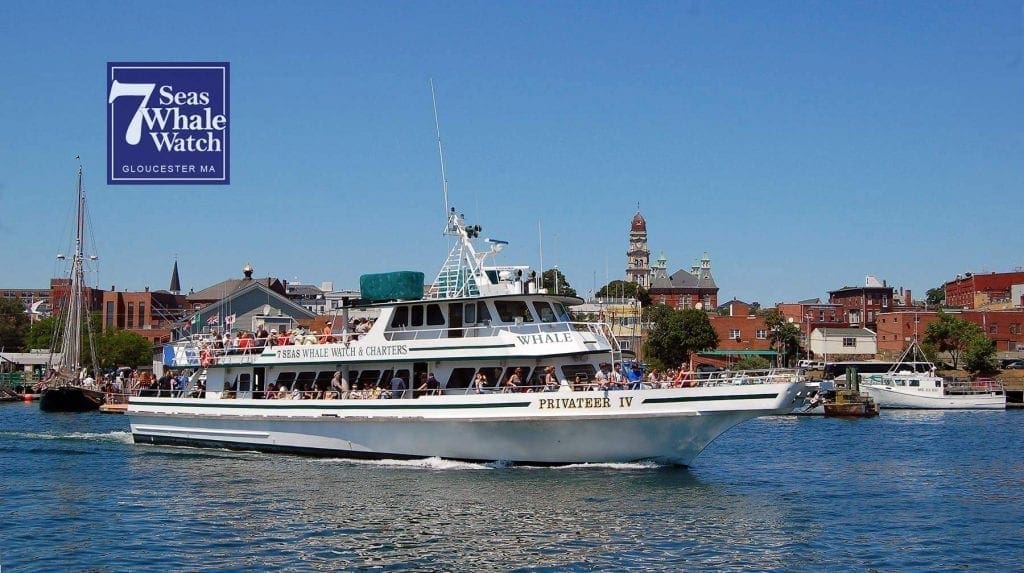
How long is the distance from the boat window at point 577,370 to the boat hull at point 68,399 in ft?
153

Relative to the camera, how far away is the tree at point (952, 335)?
95.3m

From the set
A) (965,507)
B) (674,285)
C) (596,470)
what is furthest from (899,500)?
(674,285)

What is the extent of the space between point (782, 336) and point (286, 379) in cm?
7651

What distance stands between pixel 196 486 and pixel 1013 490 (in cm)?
2155

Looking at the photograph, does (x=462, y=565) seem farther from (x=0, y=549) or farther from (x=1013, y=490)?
(x=1013, y=490)

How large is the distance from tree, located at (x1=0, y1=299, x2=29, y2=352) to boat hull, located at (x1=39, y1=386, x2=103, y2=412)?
2668 inches

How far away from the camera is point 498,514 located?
891 inches

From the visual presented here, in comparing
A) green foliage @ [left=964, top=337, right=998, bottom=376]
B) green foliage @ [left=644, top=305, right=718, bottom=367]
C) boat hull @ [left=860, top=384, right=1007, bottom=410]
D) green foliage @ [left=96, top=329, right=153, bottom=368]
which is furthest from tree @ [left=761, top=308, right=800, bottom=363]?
green foliage @ [left=96, top=329, right=153, bottom=368]

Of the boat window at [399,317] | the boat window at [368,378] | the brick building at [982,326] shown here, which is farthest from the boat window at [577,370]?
the brick building at [982,326]

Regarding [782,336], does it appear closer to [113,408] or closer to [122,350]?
[122,350]

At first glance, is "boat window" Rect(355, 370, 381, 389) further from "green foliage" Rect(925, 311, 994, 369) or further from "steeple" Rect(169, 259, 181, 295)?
"steeple" Rect(169, 259, 181, 295)

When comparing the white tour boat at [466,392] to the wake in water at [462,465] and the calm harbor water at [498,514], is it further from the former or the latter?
the calm harbor water at [498,514]

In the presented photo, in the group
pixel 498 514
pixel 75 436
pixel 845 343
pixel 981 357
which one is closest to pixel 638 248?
pixel 845 343

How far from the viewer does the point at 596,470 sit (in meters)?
28.2
